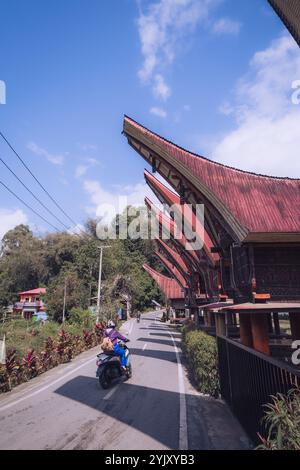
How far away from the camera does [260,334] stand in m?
8.68

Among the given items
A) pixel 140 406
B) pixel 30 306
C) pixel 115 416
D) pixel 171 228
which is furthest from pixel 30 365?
pixel 30 306

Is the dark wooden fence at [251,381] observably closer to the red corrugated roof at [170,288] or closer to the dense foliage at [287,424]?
the dense foliage at [287,424]

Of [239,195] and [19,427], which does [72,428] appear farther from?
[239,195]

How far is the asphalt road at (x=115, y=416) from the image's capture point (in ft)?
16.4

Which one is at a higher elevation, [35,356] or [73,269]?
[73,269]

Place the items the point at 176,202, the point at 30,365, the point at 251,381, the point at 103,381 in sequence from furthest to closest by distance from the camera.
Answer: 1. the point at 176,202
2. the point at 30,365
3. the point at 103,381
4. the point at 251,381

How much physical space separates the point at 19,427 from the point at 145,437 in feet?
7.74

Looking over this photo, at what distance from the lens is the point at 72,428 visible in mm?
5586

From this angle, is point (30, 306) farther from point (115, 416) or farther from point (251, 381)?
point (251, 381)

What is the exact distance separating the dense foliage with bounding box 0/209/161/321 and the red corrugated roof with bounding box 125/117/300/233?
23208mm

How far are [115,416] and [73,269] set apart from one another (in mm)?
42670

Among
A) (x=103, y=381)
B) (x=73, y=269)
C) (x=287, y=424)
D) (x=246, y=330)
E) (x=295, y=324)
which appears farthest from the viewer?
(x=73, y=269)

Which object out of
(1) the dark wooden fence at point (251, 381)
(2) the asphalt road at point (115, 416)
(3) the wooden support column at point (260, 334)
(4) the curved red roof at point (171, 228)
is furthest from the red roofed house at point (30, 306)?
(1) the dark wooden fence at point (251, 381)

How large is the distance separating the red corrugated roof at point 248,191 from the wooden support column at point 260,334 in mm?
2504
